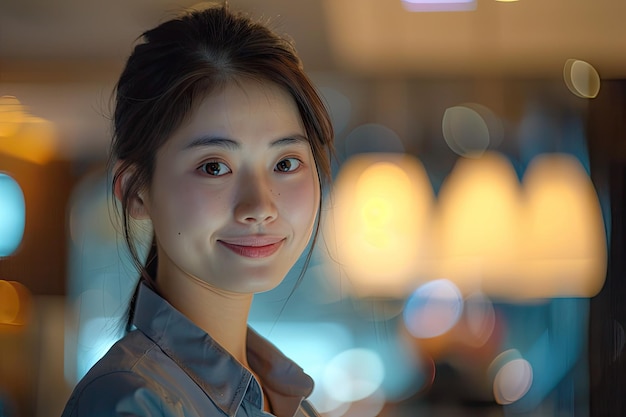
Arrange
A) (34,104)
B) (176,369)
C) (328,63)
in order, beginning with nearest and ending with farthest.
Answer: (176,369)
(34,104)
(328,63)

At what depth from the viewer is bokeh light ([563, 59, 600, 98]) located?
2361mm

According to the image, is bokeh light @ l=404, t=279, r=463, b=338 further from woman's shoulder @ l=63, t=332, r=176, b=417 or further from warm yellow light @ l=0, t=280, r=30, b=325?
woman's shoulder @ l=63, t=332, r=176, b=417

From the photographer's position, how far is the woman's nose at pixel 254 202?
Result: 74cm

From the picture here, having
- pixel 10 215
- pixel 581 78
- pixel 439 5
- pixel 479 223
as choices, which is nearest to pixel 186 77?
pixel 10 215

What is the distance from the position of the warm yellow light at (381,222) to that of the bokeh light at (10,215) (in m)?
0.79

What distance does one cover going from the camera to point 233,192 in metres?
0.76

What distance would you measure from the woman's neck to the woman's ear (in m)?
0.07

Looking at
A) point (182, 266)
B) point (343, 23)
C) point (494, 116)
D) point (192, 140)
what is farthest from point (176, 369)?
point (494, 116)

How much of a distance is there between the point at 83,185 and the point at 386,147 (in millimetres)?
825

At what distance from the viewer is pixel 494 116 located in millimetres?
2344

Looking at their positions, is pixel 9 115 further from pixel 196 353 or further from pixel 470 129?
pixel 196 353

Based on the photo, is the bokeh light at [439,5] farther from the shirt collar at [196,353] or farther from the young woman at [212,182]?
the shirt collar at [196,353]

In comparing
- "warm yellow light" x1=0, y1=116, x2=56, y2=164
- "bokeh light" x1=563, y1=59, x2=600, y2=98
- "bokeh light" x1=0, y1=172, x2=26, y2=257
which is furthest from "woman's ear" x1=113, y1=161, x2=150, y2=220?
"bokeh light" x1=563, y1=59, x2=600, y2=98

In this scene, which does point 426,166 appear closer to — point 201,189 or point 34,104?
point 34,104
